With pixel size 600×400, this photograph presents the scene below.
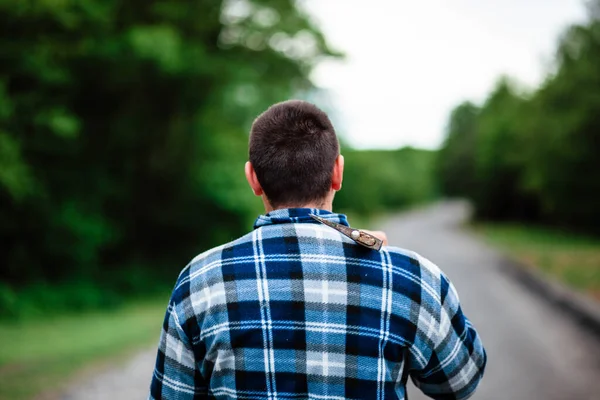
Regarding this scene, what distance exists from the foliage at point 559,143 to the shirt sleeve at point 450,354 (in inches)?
708

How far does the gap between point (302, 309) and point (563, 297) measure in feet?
30.2

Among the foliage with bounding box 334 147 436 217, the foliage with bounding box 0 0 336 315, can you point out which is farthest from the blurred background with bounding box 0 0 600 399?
the foliage with bounding box 334 147 436 217

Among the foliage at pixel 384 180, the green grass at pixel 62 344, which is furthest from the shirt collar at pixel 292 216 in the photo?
the foliage at pixel 384 180

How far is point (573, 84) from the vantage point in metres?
17.9

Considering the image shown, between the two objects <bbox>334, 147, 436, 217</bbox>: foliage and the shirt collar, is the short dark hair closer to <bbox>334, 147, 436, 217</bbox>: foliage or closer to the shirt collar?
the shirt collar

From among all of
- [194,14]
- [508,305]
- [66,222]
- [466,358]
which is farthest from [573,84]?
[466,358]

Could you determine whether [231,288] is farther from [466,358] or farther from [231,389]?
[466,358]

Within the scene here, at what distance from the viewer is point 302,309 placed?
1400 mm

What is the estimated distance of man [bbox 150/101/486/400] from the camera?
4.59 feet

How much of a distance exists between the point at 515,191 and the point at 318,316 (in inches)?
1369

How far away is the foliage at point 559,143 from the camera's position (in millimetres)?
17906

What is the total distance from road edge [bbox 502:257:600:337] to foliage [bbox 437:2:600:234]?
298 inches

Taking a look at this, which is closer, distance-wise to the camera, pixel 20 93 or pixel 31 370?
pixel 31 370

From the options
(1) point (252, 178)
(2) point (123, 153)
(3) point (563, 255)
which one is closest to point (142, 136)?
(2) point (123, 153)
